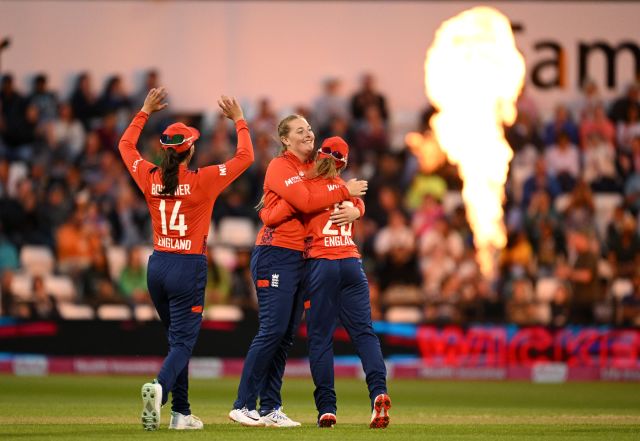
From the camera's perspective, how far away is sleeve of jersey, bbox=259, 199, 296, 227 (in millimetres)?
10688

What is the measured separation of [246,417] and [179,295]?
113cm

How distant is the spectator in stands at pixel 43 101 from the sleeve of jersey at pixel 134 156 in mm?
12853

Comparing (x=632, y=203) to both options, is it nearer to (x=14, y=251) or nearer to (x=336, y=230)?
(x=14, y=251)

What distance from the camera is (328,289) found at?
1070 centimetres

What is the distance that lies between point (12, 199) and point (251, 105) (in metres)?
5.62

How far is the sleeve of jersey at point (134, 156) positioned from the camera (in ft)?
35.2

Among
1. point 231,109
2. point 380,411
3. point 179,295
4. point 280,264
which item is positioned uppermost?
point 231,109

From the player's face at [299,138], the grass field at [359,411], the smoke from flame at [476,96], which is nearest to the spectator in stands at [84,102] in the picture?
the smoke from flame at [476,96]

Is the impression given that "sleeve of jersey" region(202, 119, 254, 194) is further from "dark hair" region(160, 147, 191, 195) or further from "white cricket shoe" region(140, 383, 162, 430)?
"white cricket shoe" region(140, 383, 162, 430)

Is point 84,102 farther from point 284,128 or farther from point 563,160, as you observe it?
point 284,128

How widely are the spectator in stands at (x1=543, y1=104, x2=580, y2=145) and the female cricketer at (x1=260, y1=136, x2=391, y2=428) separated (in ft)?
46.1

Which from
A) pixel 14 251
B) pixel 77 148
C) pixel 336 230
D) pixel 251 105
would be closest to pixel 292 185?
pixel 336 230

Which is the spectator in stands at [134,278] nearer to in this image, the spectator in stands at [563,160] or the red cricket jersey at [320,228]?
the spectator in stands at [563,160]

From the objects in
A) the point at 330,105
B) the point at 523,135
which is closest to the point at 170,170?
the point at 523,135
